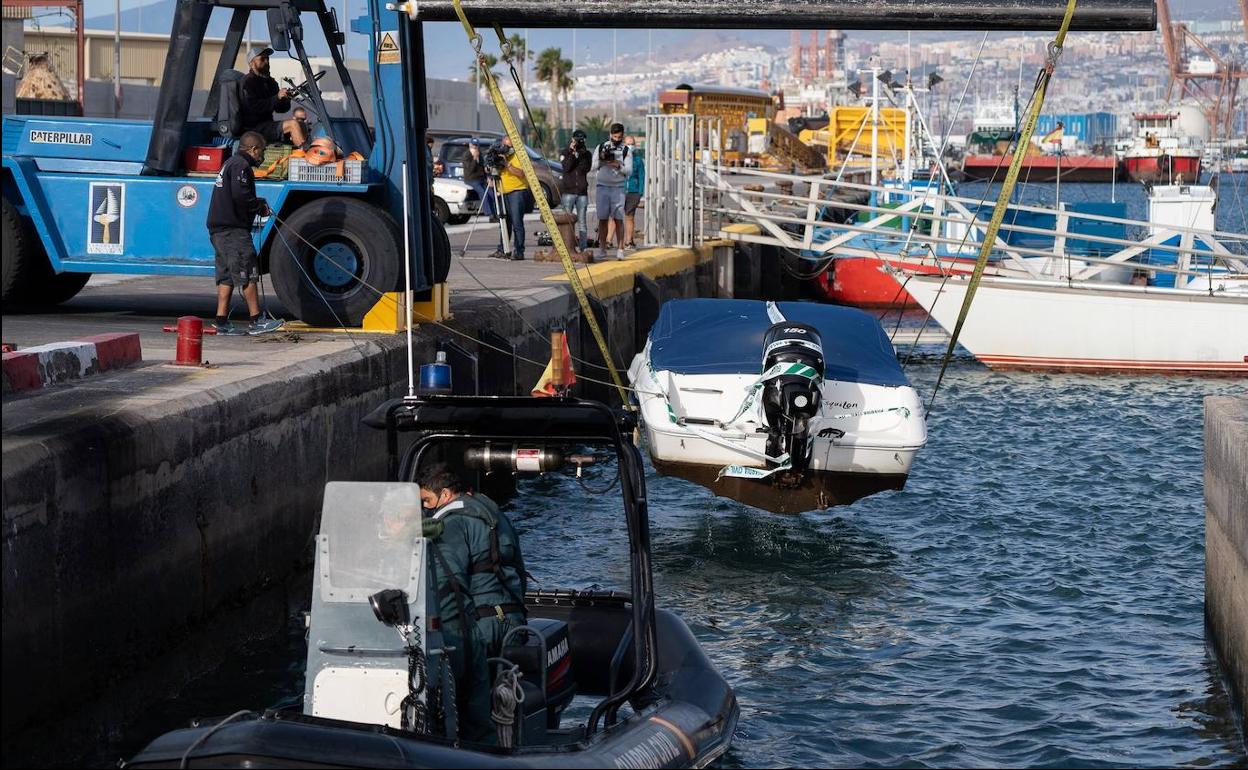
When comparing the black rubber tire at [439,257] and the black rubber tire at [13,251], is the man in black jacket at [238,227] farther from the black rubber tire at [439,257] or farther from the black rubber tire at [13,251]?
the black rubber tire at [13,251]

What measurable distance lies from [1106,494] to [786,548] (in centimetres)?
397

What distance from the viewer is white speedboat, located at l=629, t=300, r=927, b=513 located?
1187cm

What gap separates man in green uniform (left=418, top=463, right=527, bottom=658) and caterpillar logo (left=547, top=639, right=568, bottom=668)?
0.39 m

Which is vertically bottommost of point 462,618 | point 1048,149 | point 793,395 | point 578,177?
point 462,618

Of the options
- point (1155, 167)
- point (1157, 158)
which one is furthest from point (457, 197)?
point (1155, 167)

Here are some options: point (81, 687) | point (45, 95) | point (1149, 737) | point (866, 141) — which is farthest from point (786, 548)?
point (866, 141)

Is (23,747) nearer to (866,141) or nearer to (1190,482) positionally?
(1190,482)

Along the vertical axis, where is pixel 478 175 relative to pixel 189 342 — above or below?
above

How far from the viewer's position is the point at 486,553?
652cm

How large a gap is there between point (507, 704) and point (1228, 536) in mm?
4427

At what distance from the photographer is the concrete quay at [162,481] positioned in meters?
6.91

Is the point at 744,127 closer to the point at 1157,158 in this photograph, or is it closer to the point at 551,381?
the point at 1157,158

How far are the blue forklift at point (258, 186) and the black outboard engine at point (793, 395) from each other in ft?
10.5

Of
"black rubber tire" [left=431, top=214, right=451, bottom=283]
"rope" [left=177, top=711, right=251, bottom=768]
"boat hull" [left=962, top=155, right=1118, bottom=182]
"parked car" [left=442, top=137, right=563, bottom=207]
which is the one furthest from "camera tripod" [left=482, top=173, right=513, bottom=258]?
"boat hull" [left=962, top=155, right=1118, bottom=182]
